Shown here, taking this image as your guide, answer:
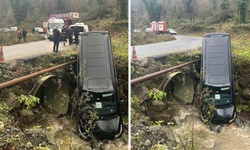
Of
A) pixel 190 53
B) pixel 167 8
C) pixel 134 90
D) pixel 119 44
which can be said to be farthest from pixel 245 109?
pixel 119 44

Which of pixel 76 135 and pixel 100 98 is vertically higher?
pixel 100 98

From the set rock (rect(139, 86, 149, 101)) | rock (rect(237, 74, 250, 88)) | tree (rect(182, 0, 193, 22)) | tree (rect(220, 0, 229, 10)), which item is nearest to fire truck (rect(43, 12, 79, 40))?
rock (rect(139, 86, 149, 101))

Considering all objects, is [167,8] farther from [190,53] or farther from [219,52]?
[219,52]

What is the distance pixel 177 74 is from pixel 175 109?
0.44 metres

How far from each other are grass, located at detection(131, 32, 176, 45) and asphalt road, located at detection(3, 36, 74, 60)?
2.90ft

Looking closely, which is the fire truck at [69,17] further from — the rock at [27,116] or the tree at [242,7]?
the tree at [242,7]

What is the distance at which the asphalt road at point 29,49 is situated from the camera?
2.16 m

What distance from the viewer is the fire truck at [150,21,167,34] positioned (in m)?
2.43

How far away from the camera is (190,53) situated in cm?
244

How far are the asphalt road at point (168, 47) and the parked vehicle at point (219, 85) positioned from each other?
28 cm

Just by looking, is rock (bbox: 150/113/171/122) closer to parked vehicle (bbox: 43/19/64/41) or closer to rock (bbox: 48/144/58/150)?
rock (bbox: 48/144/58/150)

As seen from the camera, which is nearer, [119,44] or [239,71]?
[239,71]

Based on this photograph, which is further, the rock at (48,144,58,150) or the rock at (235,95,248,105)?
the rock at (235,95,248,105)

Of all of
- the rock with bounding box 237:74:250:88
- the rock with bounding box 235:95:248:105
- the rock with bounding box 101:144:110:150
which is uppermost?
the rock with bounding box 237:74:250:88
